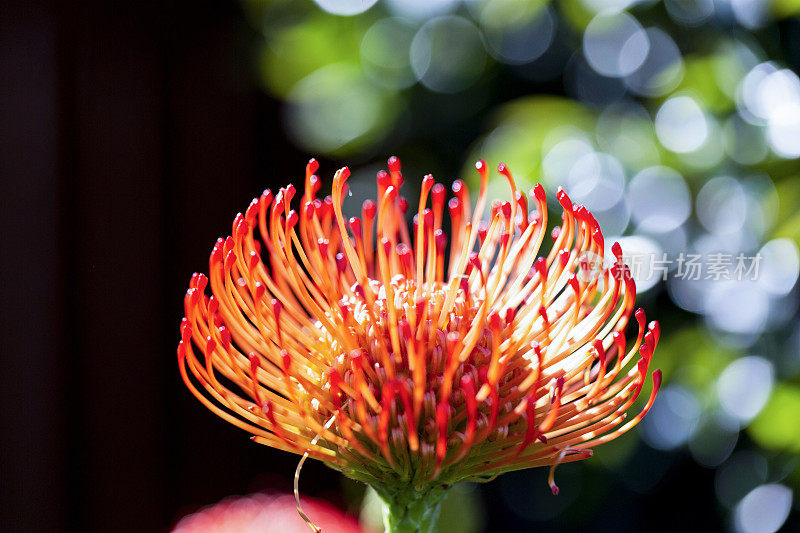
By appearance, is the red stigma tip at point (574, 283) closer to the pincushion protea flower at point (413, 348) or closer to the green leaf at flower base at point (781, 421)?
the pincushion protea flower at point (413, 348)

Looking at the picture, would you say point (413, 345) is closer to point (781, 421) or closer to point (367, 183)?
point (781, 421)

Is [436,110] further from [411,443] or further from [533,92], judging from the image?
[411,443]

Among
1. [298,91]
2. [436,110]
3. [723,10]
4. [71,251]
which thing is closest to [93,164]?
[71,251]

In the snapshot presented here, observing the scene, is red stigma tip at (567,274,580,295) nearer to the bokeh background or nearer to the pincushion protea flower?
the pincushion protea flower

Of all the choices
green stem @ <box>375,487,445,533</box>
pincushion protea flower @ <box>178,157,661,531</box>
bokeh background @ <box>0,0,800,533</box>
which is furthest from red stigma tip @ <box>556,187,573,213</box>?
bokeh background @ <box>0,0,800,533</box>

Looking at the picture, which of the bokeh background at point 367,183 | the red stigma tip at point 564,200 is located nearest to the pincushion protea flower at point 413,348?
the red stigma tip at point 564,200
